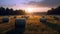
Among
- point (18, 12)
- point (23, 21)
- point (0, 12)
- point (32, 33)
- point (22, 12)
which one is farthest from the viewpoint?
point (22, 12)

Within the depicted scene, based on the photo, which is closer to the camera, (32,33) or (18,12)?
(32,33)

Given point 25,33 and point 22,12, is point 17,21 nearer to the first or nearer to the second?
point 25,33

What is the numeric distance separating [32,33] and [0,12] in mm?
75462

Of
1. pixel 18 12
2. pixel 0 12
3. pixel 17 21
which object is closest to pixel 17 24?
pixel 17 21

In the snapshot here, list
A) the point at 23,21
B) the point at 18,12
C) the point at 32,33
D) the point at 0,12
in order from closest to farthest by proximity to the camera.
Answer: the point at 32,33
the point at 23,21
the point at 0,12
the point at 18,12

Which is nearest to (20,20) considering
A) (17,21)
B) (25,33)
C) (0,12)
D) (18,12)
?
(17,21)

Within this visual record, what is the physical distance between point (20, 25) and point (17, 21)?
A: 0.61 m

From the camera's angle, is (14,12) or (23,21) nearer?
(23,21)

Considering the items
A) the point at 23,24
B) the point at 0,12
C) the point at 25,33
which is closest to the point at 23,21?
the point at 23,24

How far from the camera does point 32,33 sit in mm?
11969

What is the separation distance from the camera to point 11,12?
89625 millimetres

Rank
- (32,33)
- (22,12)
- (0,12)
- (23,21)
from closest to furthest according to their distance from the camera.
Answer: (32,33), (23,21), (0,12), (22,12)

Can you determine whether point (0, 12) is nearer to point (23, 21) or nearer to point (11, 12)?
point (11, 12)

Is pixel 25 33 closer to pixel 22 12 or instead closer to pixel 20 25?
pixel 20 25
